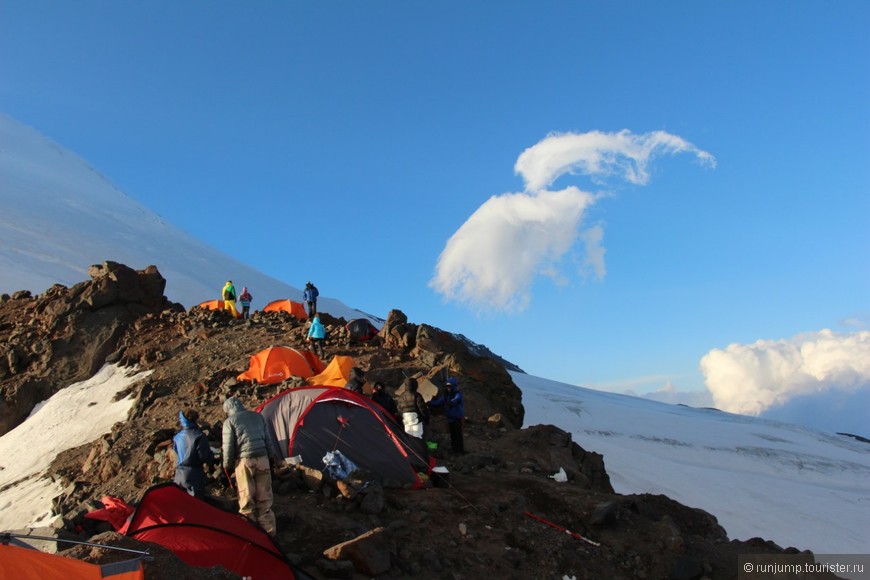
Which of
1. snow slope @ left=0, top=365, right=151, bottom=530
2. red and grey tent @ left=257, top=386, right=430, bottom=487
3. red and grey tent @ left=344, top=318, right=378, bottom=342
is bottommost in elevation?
snow slope @ left=0, top=365, right=151, bottom=530

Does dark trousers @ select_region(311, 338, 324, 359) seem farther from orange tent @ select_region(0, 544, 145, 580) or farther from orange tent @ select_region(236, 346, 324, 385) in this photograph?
orange tent @ select_region(0, 544, 145, 580)

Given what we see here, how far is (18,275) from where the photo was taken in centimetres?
4200

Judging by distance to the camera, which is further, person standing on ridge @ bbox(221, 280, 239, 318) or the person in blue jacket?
person standing on ridge @ bbox(221, 280, 239, 318)

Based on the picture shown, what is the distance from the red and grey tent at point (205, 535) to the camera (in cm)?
653

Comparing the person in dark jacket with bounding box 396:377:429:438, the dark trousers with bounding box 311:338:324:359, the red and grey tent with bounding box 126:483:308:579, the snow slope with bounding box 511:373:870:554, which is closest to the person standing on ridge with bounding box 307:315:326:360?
the dark trousers with bounding box 311:338:324:359

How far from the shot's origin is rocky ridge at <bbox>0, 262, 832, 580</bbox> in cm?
787

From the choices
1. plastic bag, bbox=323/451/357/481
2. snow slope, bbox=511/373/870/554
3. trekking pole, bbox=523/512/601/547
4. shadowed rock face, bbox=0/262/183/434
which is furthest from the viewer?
snow slope, bbox=511/373/870/554

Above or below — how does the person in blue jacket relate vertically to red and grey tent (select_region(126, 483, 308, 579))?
above

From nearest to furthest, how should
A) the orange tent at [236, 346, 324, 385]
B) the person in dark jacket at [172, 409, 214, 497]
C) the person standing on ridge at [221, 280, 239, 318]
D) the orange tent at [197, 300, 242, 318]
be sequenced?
the person in dark jacket at [172, 409, 214, 497], the orange tent at [236, 346, 324, 385], the orange tent at [197, 300, 242, 318], the person standing on ridge at [221, 280, 239, 318]

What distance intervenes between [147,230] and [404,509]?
9100 cm

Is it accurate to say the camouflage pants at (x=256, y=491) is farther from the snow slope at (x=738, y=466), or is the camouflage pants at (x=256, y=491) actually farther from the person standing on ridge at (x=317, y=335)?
the snow slope at (x=738, y=466)

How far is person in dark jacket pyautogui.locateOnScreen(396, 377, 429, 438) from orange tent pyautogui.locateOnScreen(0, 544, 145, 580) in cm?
760

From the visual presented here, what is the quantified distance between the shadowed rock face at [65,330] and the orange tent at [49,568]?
64.3ft

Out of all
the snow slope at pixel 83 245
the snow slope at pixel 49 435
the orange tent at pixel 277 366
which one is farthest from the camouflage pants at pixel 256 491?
the snow slope at pixel 83 245
